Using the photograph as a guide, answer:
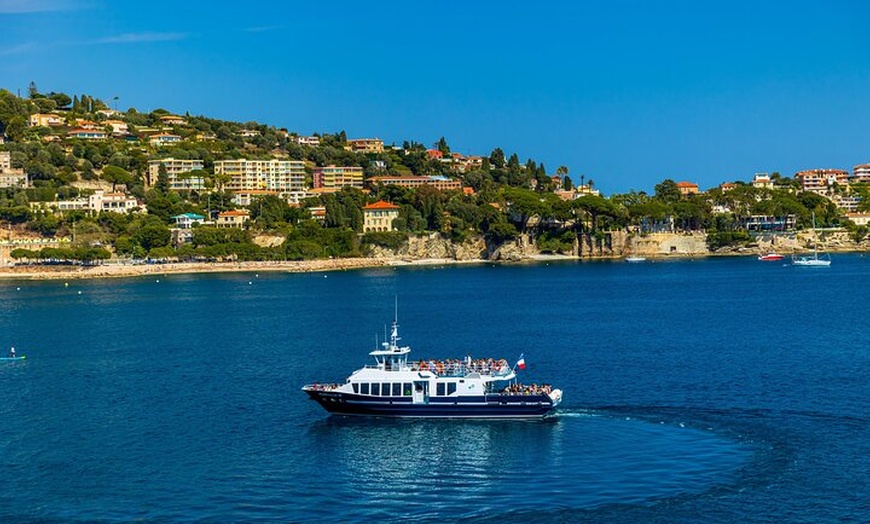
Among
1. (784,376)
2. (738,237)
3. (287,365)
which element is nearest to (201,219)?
(738,237)

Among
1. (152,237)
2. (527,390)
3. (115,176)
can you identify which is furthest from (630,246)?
(527,390)

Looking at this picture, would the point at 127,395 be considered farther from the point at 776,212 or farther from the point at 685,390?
the point at 776,212

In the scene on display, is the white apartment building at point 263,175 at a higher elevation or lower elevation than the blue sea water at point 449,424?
higher

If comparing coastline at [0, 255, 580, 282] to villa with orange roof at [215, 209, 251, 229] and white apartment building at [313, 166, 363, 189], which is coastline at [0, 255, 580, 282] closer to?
villa with orange roof at [215, 209, 251, 229]

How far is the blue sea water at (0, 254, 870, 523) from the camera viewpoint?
28.0m

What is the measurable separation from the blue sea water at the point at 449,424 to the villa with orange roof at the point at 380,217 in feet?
257

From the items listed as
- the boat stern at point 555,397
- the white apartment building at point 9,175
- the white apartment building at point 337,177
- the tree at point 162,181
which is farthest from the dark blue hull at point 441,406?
the white apartment building at point 337,177

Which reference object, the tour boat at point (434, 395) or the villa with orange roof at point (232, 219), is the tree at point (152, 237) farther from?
the tour boat at point (434, 395)

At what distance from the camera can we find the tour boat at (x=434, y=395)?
1417 inches

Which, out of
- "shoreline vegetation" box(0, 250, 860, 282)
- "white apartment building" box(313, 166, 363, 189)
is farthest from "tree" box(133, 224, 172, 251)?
"white apartment building" box(313, 166, 363, 189)

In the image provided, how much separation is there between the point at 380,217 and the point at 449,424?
118536 millimetres

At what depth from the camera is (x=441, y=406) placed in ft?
119

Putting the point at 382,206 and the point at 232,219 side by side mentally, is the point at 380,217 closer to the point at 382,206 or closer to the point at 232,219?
the point at 382,206

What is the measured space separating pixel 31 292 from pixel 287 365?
197 feet
